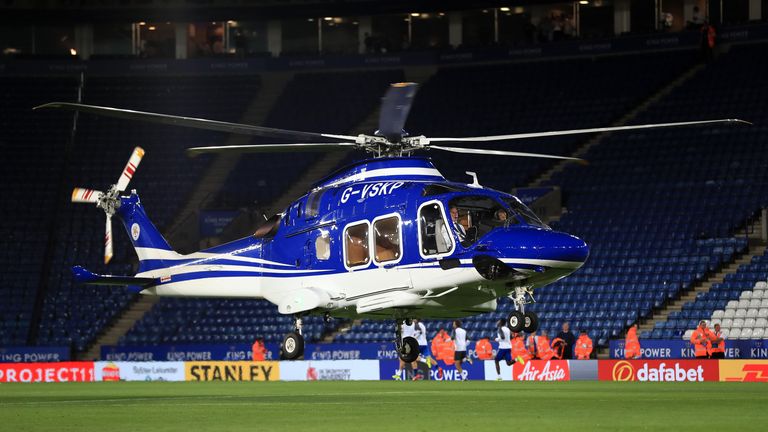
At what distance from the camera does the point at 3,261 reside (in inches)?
1900

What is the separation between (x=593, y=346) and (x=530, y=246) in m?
17.5

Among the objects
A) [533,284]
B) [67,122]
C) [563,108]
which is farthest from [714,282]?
[67,122]

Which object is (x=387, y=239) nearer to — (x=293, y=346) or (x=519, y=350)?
(x=293, y=346)

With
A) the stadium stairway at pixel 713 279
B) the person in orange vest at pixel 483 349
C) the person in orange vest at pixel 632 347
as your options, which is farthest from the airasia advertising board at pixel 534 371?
the stadium stairway at pixel 713 279

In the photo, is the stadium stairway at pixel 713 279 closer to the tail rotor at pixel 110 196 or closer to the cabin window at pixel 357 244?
the cabin window at pixel 357 244

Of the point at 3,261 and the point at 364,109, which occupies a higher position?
the point at 364,109

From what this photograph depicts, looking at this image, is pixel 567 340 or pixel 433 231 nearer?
pixel 433 231

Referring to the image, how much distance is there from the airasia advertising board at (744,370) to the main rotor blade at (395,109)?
43.2ft

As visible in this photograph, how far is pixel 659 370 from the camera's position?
112 ft

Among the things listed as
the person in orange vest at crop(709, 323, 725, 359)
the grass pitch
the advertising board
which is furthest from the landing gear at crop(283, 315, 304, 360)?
the person in orange vest at crop(709, 323, 725, 359)

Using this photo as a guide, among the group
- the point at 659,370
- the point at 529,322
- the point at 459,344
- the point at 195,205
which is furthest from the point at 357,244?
the point at 195,205

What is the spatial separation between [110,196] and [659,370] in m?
14.9

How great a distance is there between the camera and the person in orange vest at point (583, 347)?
119 feet

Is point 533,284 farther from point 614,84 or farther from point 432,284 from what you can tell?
point 614,84
